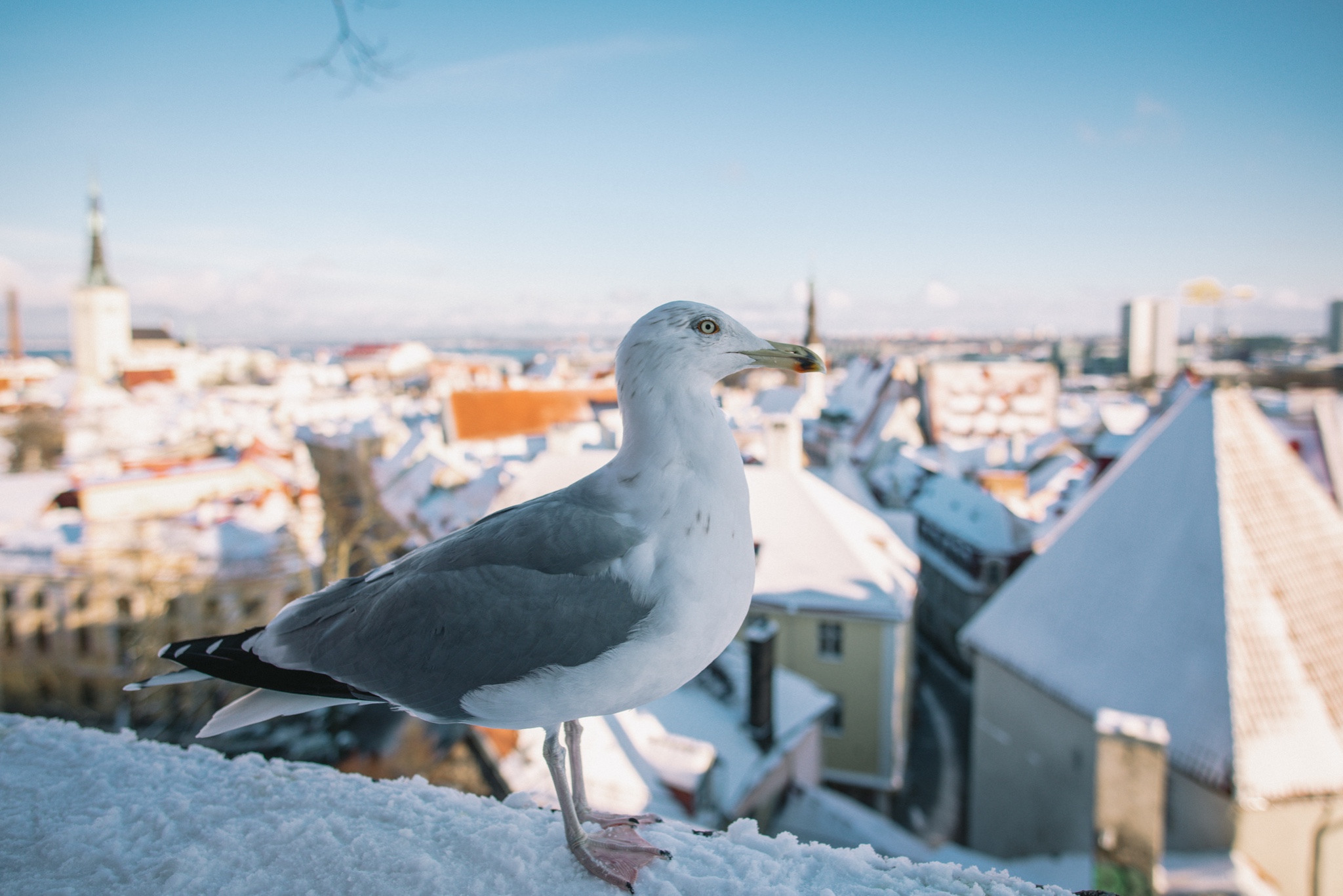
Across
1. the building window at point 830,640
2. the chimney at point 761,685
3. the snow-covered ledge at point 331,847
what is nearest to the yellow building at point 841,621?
the building window at point 830,640

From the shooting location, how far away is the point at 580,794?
2164mm

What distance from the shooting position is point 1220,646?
9.99m

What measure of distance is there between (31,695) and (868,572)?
1707cm

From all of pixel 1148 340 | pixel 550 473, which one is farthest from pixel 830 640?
pixel 1148 340

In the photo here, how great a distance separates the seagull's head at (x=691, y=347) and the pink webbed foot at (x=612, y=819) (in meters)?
1.25

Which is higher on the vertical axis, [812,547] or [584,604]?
[584,604]

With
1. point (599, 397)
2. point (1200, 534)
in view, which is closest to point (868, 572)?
point (1200, 534)

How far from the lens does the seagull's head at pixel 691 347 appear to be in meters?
1.91

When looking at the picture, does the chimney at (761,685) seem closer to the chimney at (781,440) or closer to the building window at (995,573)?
the chimney at (781,440)

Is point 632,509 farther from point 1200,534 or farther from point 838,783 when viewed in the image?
point 838,783

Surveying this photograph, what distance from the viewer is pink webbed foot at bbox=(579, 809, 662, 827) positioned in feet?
7.04

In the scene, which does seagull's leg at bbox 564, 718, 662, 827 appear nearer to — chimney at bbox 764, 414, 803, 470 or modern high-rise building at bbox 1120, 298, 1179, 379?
chimney at bbox 764, 414, 803, 470

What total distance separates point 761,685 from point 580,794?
31.2 ft

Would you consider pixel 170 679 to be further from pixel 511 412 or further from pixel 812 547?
pixel 511 412
